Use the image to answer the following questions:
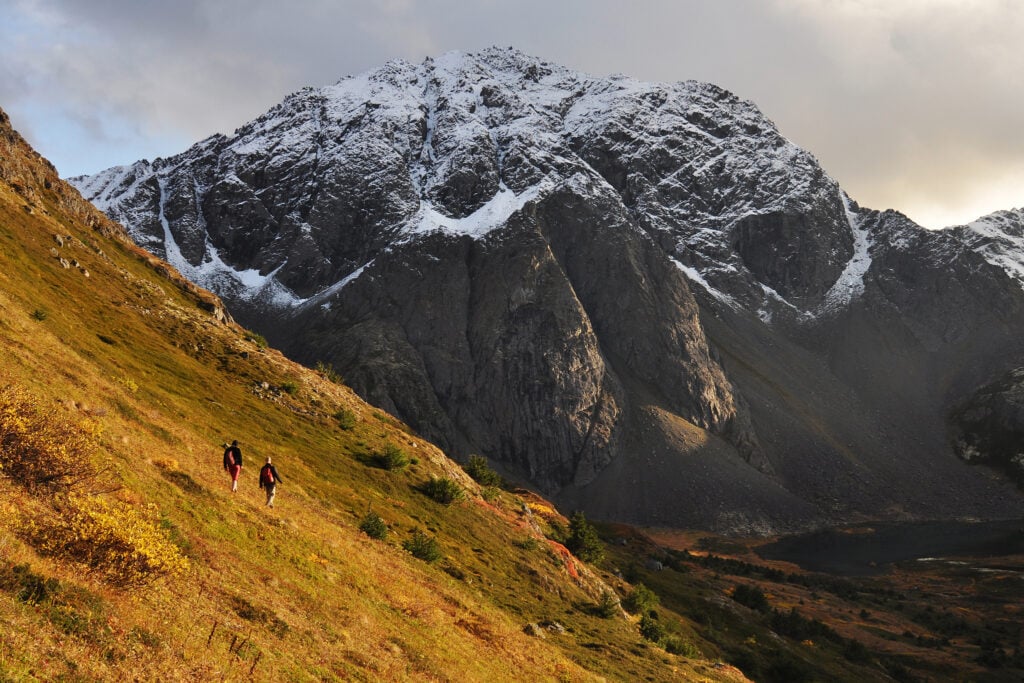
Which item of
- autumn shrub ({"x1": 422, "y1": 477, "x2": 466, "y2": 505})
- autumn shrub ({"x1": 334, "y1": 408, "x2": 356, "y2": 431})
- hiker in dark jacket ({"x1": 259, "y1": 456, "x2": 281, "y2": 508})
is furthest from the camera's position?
autumn shrub ({"x1": 334, "y1": 408, "x2": 356, "y2": 431})

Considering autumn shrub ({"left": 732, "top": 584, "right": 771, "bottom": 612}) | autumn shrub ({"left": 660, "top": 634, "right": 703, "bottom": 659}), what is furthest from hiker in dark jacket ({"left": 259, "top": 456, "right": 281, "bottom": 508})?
autumn shrub ({"left": 732, "top": 584, "right": 771, "bottom": 612})

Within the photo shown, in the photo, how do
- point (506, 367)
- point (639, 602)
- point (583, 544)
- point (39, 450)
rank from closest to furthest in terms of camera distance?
point (39, 450) → point (639, 602) → point (583, 544) → point (506, 367)

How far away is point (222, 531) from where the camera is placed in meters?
17.1

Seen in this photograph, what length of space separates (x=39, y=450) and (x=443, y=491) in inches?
968

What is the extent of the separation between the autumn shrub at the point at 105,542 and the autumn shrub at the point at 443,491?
76.9 ft

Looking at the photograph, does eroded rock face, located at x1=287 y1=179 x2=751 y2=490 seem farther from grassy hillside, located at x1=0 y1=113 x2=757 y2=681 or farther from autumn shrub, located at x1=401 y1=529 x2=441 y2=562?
autumn shrub, located at x1=401 y1=529 x2=441 y2=562

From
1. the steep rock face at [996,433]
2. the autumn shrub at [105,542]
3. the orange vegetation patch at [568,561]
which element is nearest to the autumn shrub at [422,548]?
the orange vegetation patch at [568,561]

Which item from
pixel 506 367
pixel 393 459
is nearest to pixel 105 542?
pixel 393 459

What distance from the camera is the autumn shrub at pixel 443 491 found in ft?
117

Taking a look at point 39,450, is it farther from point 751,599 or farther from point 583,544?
point 751,599

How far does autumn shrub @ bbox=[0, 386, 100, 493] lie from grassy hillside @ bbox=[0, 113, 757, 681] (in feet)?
0.14

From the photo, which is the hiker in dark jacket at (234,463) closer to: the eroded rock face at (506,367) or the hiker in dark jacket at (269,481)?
the hiker in dark jacket at (269,481)

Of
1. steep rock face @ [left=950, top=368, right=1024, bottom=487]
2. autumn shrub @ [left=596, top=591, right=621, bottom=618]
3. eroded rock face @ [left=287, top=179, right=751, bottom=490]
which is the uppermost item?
steep rock face @ [left=950, top=368, right=1024, bottom=487]

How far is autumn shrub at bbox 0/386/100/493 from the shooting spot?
12742 millimetres
